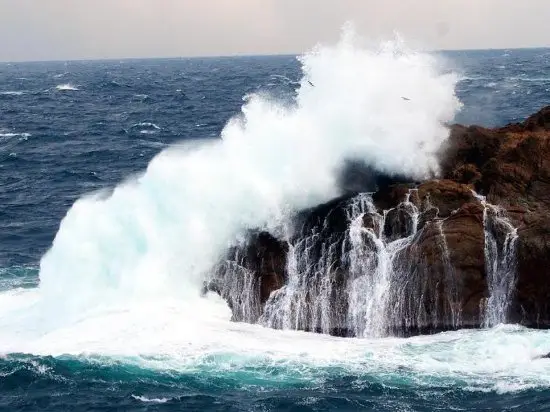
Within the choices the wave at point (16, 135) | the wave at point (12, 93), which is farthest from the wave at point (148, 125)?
the wave at point (12, 93)

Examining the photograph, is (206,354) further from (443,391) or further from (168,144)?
(168,144)

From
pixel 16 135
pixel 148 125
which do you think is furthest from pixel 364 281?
pixel 148 125

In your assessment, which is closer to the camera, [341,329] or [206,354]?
[206,354]

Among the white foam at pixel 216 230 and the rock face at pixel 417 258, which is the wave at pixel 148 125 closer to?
the white foam at pixel 216 230

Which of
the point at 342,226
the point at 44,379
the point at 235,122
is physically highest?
the point at 235,122

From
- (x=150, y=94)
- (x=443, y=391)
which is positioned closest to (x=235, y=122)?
(x=443, y=391)

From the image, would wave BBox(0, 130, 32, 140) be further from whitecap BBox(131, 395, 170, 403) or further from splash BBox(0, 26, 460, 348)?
whitecap BBox(131, 395, 170, 403)

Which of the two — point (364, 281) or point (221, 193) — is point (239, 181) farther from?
point (364, 281)

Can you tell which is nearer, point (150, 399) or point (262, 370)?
point (150, 399)
